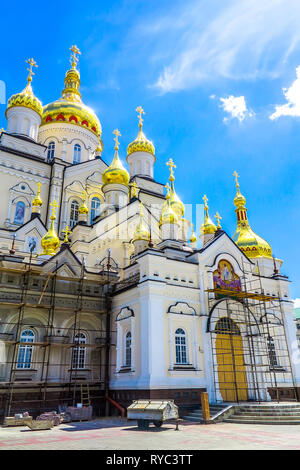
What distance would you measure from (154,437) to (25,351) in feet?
24.9

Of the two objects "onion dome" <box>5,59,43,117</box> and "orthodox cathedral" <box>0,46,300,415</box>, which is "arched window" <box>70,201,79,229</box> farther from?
"onion dome" <box>5,59,43,117</box>

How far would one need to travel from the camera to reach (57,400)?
14.1 m

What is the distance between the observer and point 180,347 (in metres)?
14.2

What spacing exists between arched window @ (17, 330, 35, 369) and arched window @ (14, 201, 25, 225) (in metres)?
9.84

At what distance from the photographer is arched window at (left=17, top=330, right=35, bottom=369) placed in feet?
46.5

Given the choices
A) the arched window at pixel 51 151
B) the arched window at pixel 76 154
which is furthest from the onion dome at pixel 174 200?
the arched window at pixel 51 151

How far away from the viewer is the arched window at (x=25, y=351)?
14.2 metres

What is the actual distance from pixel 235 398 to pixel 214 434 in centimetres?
620

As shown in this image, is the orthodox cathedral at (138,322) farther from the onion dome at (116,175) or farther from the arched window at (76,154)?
the arched window at (76,154)

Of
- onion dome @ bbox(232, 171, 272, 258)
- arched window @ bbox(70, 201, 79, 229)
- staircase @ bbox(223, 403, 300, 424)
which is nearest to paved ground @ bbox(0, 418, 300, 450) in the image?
staircase @ bbox(223, 403, 300, 424)

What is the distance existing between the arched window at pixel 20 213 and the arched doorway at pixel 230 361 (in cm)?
1372

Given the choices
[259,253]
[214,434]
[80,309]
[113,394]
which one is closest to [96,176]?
[259,253]

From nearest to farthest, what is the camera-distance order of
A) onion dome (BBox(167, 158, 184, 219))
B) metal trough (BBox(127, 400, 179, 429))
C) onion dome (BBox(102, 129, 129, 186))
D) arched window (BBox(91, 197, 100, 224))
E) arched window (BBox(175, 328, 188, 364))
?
metal trough (BBox(127, 400, 179, 429)), arched window (BBox(175, 328, 188, 364)), onion dome (BBox(167, 158, 184, 219)), onion dome (BBox(102, 129, 129, 186)), arched window (BBox(91, 197, 100, 224))
